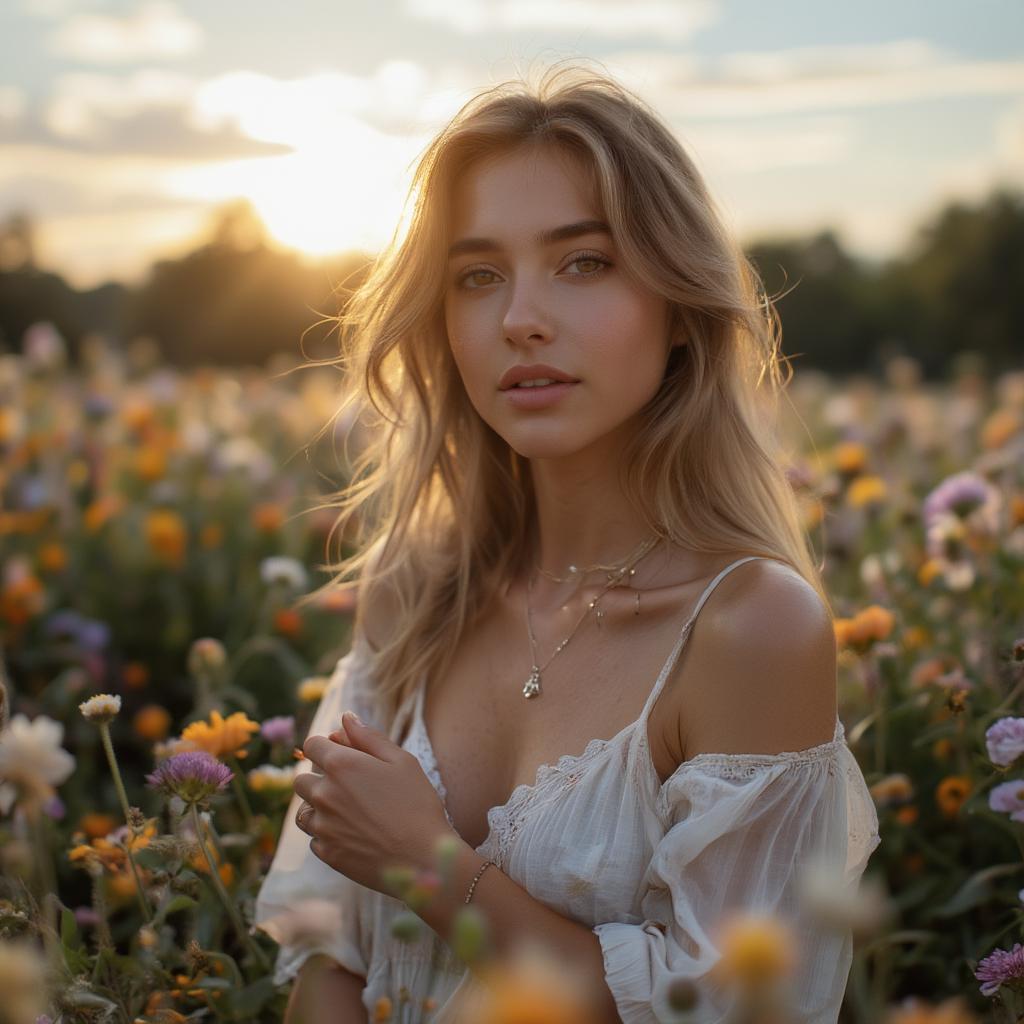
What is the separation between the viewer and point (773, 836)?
5.40ft

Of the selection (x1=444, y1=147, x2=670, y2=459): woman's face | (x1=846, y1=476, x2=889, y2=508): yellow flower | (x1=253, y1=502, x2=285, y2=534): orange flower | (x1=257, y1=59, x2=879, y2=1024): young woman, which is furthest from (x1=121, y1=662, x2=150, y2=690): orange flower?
(x1=846, y1=476, x2=889, y2=508): yellow flower

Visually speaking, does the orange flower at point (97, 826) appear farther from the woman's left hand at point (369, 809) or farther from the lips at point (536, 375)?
the lips at point (536, 375)

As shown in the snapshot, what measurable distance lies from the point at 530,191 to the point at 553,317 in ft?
0.80

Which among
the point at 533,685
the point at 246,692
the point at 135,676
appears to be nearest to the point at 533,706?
the point at 533,685

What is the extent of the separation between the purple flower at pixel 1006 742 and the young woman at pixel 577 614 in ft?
0.70

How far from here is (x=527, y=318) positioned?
1.90 meters

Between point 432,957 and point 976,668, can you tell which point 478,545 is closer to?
point 432,957

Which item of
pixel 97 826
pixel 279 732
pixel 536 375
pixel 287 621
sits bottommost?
pixel 97 826

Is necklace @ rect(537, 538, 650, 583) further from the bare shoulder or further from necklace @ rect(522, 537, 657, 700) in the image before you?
the bare shoulder

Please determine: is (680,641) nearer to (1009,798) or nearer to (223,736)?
(1009,798)

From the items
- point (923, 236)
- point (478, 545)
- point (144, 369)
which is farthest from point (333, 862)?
point (923, 236)

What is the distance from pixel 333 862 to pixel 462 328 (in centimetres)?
93

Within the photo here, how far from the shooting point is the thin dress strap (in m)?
1.76

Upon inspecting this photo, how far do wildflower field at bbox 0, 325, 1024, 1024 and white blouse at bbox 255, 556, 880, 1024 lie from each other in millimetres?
124
